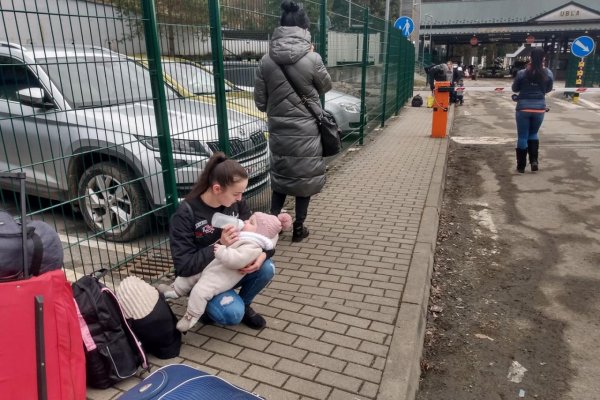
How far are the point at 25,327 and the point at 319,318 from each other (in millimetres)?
1864

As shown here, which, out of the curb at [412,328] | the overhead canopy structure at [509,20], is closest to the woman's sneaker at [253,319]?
the curb at [412,328]

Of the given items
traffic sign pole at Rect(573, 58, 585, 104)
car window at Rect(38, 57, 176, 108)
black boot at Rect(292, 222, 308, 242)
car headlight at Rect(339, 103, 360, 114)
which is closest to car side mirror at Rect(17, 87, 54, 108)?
car window at Rect(38, 57, 176, 108)

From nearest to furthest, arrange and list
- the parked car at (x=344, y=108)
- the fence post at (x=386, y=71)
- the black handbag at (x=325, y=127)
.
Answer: the black handbag at (x=325, y=127) → the parked car at (x=344, y=108) → the fence post at (x=386, y=71)

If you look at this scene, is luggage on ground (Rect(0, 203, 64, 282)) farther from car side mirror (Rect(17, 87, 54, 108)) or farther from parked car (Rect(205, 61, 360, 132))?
parked car (Rect(205, 61, 360, 132))

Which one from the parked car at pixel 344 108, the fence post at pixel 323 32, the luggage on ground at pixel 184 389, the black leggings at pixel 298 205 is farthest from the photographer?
the parked car at pixel 344 108

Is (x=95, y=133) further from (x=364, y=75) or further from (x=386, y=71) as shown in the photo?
(x=386, y=71)

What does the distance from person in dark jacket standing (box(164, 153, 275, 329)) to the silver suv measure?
72cm

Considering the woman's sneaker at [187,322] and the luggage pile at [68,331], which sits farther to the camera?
the woman's sneaker at [187,322]

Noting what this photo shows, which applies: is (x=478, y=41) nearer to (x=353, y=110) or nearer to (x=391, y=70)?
(x=391, y=70)

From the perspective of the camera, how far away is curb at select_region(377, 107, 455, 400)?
2.59 m

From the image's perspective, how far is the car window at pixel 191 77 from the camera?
372cm

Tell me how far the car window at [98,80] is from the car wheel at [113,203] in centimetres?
49

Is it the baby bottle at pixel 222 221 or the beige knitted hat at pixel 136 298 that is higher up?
the baby bottle at pixel 222 221

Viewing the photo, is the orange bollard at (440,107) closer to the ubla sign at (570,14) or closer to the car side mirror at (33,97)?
the car side mirror at (33,97)
